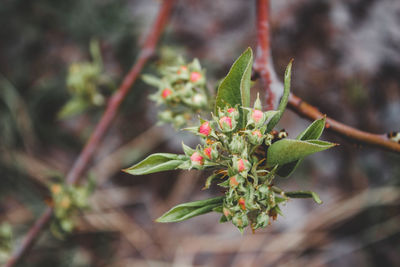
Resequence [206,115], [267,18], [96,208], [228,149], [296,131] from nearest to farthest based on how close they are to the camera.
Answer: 1. [228,149]
2. [267,18]
3. [206,115]
4. [296,131]
5. [96,208]

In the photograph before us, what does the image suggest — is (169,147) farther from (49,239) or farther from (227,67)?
(49,239)

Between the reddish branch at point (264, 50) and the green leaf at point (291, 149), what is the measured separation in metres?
0.20

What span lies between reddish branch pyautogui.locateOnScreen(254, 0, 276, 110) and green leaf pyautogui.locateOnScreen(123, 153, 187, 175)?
11.4 inches

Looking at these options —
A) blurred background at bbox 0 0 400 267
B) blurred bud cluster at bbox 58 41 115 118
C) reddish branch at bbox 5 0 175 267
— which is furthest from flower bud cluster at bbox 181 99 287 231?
blurred background at bbox 0 0 400 267

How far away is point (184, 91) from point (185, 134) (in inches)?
45.1

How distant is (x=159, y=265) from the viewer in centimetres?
216

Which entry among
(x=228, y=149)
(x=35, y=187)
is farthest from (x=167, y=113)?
(x=35, y=187)

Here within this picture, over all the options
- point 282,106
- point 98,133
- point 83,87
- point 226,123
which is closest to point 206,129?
point 226,123

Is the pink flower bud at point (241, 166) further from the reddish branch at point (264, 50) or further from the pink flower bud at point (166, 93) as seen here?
the pink flower bud at point (166, 93)

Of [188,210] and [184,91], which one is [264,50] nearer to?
[184,91]

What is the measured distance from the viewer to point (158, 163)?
734mm

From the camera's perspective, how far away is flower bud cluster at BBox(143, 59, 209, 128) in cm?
102

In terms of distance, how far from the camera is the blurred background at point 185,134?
6.31 feet

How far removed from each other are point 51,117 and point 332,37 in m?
1.93
